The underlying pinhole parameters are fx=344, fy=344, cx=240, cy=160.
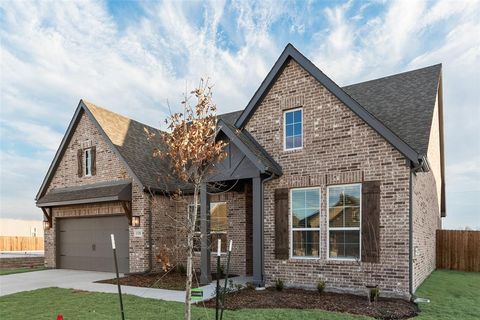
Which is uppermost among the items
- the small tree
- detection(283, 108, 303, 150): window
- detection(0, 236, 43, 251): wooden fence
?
detection(283, 108, 303, 150): window

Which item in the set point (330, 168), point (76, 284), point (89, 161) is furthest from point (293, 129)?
point (89, 161)

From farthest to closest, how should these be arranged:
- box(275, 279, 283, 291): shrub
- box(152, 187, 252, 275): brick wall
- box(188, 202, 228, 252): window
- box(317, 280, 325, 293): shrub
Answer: box(188, 202, 228, 252): window → box(152, 187, 252, 275): brick wall → box(275, 279, 283, 291): shrub → box(317, 280, 325, 293): shrub

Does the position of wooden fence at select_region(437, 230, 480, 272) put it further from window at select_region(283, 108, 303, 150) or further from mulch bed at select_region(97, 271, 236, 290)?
mulch bed at select_region(97, 271, 236, 290)

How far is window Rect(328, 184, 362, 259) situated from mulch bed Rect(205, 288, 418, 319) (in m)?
1.13

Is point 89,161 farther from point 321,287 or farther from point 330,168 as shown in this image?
point 321,287

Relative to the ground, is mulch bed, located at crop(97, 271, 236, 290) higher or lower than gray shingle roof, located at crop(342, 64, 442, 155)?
lower

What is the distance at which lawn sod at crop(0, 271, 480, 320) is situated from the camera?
6.91 metres

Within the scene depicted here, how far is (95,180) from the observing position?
49.6 feet

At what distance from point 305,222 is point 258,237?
4.72 feet

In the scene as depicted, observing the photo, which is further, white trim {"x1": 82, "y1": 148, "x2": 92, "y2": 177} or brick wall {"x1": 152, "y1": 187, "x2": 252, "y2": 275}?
Result: white trim {"x1": 82, "y1": 148, "x2": 92, "y2": 177}

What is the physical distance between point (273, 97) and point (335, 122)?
2214 mm

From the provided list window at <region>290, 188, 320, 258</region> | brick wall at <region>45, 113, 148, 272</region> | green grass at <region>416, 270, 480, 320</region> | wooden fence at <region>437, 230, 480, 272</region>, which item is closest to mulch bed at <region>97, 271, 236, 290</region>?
brick wall at <region>45, 113, 148, 272</region>

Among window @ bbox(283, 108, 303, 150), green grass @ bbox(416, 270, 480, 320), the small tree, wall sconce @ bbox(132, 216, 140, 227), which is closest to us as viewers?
the small tree

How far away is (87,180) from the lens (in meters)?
15.5
